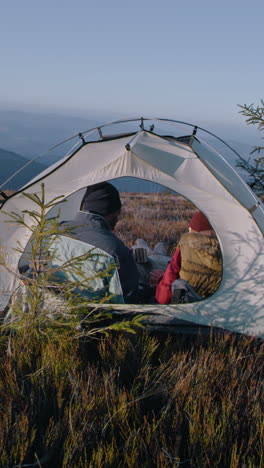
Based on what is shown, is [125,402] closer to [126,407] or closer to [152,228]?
[126,407]

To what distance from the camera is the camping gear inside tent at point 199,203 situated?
3814 mm

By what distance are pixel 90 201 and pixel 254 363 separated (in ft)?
7.26

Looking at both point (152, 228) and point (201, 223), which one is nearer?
point (201, 223)

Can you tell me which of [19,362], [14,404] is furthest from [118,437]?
[19,362]

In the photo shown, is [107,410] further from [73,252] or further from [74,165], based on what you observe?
[74,165]

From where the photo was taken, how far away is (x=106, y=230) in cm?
399

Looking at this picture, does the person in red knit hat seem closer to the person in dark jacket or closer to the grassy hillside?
the person in dark jacket

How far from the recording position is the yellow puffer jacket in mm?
4137

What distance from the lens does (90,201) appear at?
4258mm

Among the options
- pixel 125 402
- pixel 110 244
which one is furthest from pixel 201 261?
pixel 125 402

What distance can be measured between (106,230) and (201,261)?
3.40 ft

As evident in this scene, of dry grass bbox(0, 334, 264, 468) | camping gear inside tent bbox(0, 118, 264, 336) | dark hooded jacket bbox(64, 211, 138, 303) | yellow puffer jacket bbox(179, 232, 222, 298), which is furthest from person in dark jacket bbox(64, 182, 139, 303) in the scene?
dry grass bbox(0, 334, 264, 468)

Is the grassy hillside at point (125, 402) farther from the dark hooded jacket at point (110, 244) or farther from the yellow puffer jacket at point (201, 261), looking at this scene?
the yellow puffer jacket at point (201, 261)

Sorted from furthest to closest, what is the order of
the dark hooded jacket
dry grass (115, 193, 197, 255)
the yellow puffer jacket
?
dry grass (115, 193, 197, 255)
the yellow puffer jacket
the dark hooded jacket
